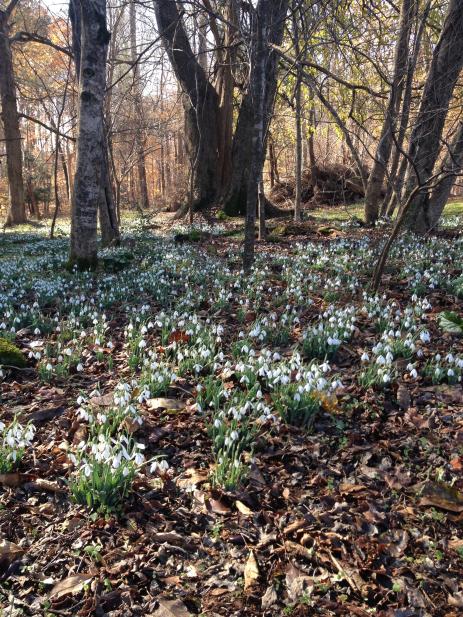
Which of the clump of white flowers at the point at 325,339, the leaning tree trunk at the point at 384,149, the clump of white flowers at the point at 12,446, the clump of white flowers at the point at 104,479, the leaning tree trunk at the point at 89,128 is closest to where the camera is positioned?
the clump of white flowers at the point at 104,479

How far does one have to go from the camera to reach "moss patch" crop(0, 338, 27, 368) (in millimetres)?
3916

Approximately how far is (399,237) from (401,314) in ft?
13.9

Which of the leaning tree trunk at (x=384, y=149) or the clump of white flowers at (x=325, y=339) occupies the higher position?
the leaning tree trunk at (x=384, y=149)

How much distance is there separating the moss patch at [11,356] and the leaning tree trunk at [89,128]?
3.80 metres

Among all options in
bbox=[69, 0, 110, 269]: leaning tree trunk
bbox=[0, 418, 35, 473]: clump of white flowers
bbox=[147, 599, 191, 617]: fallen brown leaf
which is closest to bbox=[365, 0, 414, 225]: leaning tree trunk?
bbox=[69, 0, 110, 269]: leaning tree trunk

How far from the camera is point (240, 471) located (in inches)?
101

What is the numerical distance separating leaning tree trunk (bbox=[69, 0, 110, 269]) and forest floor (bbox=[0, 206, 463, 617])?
255 centimetres

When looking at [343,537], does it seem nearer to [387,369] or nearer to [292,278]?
[387,369]

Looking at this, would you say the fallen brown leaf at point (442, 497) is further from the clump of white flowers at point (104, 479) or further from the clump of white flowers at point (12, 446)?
the clump of white flowers at point (12, 446)

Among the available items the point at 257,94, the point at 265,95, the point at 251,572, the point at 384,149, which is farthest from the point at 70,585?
the point at 384,149

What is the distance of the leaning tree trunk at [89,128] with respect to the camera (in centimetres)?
670

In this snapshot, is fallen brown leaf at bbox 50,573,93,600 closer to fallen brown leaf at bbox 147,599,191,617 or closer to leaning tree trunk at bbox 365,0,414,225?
fallen brown leaf at bbox 147,599,191,617

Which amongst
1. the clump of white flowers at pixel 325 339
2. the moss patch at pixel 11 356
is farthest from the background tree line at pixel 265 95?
the moss patch at pixel 11 356

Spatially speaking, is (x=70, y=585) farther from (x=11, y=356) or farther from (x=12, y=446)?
(x=11, y=356)
